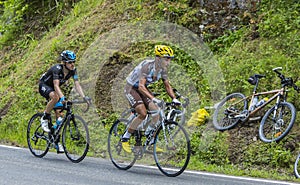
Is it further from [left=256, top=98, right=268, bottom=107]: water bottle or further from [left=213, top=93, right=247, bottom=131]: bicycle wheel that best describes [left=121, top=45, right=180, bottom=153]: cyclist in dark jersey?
[left=256, top=98, right=268, bottom=107]: water bottle

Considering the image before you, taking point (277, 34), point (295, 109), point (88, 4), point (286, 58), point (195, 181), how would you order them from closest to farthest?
point (195, 181), point (295, 109), point (286, 58), point (277, 34), point (88, 4)

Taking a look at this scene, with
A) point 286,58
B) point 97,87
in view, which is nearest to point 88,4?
point 97,87

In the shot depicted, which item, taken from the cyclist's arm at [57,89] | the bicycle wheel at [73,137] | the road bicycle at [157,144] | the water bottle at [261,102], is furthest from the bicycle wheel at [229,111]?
the cyclist's arm at [57,89]

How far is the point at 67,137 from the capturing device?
10.7 m

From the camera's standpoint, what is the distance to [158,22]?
55.2ft

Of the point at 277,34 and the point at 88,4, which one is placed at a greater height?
the point at 88,4

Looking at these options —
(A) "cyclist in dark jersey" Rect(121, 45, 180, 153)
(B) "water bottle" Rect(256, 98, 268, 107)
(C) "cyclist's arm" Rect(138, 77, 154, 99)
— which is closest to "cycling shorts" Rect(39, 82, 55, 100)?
(A) "cyclist in dark jersey" Rect(121, 45, 180, 153)

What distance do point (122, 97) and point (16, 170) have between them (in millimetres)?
6128

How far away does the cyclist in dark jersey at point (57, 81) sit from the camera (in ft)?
35.5

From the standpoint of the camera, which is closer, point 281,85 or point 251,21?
point 281,85

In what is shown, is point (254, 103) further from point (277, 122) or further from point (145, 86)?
point (145, 86)

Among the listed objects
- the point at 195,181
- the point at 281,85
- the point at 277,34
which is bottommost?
the point at 195,181

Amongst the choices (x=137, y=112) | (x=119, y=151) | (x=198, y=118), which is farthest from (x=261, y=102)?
(x=119, y=151)

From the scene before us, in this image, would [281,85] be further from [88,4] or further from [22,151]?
[88,4]
